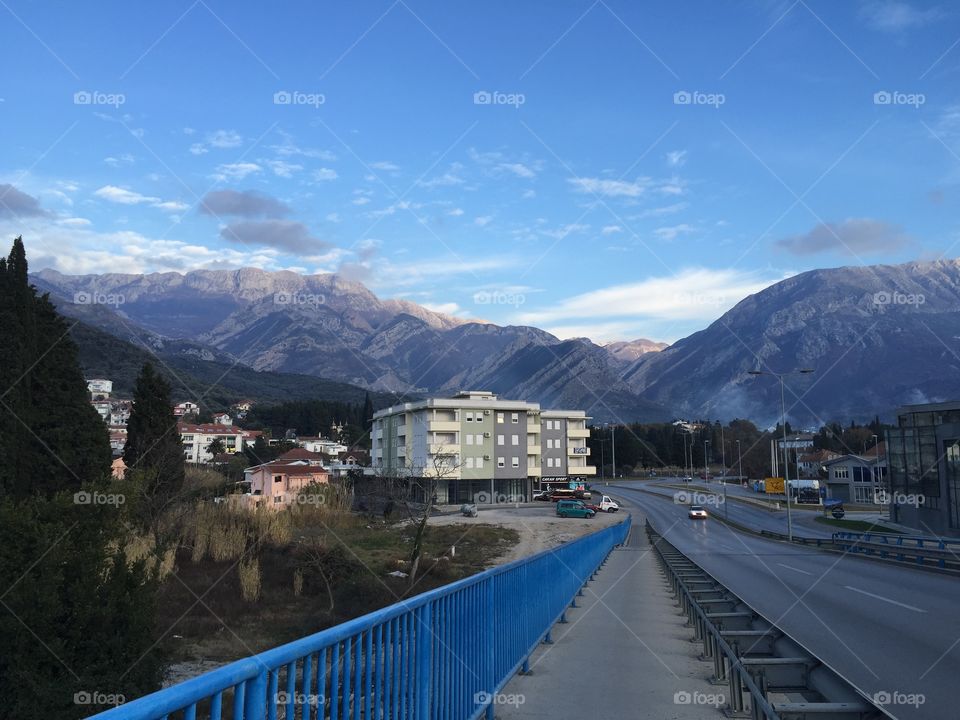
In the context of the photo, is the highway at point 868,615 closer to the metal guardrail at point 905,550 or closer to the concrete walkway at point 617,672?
the metal guardrail at point 905,550

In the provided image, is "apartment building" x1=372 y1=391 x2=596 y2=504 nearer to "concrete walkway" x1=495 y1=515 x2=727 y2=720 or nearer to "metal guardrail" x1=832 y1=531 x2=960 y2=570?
"metal guardrail" x1=832 y1=531 x2=960 y2=570

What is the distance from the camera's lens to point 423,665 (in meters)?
4.64

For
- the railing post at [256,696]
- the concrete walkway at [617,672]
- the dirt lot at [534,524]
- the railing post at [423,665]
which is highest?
the railing post at [256,696]

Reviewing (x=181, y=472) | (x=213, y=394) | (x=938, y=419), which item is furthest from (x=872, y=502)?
(x=213, y=394)

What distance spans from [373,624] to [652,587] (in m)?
15.2

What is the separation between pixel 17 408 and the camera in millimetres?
26938

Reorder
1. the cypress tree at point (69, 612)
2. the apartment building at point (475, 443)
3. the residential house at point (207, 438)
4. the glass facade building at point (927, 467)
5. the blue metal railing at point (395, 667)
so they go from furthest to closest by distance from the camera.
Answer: the residential house at point (207, 438)
the apartment building at point (475, 443)
the glass facade building at point (927, 467)
the cypress tree at point (69, 612)
the blue metal railing at point (395, 667)

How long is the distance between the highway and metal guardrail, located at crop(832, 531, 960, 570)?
28.7 inches

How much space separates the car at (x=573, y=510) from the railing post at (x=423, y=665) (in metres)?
54.3

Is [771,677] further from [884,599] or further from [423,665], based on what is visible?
[884,599]

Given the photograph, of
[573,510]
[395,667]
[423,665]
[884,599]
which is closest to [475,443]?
[573,510]

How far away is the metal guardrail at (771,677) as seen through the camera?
452 cm

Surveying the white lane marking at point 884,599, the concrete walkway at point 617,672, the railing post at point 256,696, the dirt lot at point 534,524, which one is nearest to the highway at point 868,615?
the white lane marking at point 884,599

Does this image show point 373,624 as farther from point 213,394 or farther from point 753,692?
point 213,394
